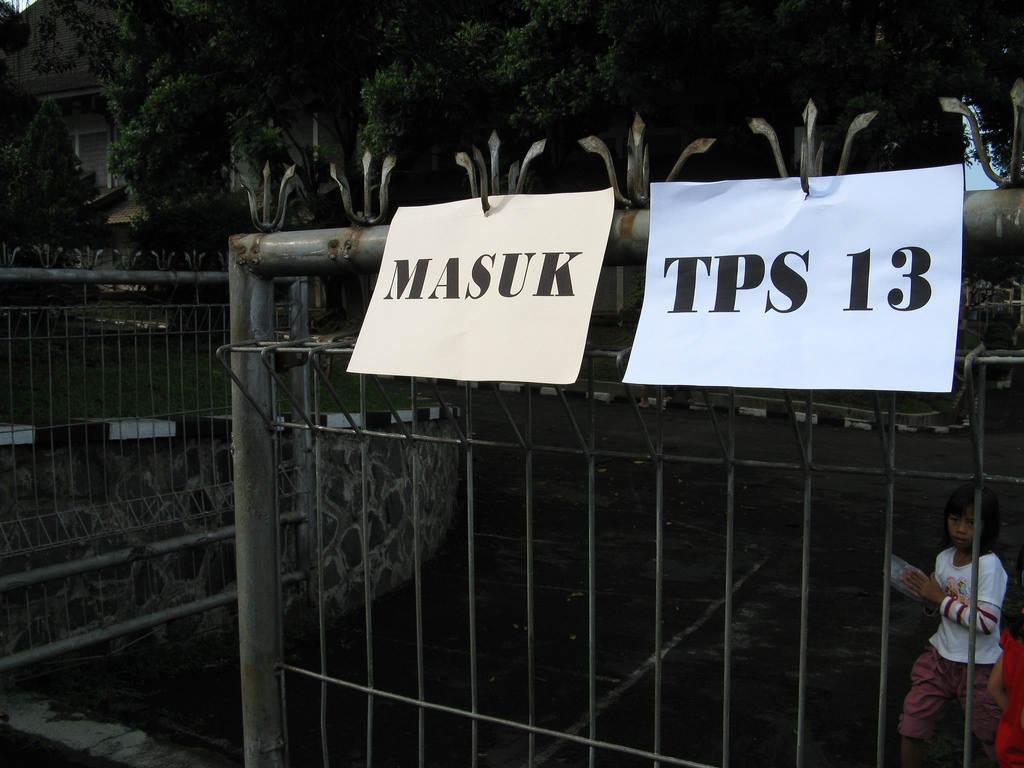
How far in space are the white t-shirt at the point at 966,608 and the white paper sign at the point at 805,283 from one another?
2034 millimetres

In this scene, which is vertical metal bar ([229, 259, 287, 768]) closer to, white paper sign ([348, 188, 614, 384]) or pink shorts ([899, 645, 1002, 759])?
white paper sign ([348, 188, 614, 384])

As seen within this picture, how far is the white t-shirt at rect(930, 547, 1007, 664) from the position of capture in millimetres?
3242

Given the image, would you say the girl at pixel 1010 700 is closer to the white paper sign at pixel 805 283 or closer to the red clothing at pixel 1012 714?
the red clothing at pixel 1012 714

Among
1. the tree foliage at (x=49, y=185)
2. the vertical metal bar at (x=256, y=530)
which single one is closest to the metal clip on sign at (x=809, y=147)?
the vertical metal bar at (x=256, y=530)

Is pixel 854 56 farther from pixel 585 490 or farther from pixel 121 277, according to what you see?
pixel 121 277

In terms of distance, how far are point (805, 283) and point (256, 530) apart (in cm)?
142

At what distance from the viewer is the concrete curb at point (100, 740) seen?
3840mm

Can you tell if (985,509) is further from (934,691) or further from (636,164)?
(636,164)

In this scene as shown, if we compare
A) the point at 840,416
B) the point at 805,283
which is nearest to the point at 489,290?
the point at 805,283

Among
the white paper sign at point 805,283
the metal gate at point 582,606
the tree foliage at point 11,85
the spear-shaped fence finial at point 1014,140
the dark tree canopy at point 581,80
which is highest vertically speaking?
the dark tree canopy at point 581,80

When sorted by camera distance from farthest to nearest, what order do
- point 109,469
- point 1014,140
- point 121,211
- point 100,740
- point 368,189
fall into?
1. point 121,211
2. point 109,469
3. point 100,740
4. point 368,189
5. point 1014,140

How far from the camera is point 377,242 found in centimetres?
212

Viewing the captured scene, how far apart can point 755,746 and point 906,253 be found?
3.12 metres

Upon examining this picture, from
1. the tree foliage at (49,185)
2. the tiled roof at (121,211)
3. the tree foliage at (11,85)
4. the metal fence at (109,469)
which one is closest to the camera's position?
the metal fence at (109,469)
